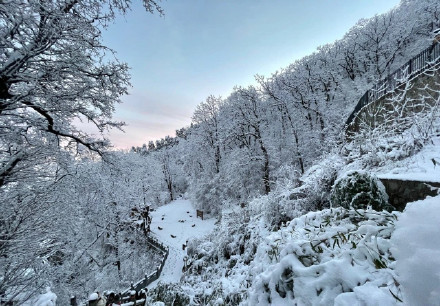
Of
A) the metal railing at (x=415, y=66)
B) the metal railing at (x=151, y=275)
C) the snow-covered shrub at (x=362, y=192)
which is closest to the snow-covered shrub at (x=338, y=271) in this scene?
the snow-covered shrub at (x=362, y=192)

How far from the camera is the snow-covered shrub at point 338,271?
4.73ft

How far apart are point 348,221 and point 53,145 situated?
689cm

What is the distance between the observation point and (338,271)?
66.6 inches

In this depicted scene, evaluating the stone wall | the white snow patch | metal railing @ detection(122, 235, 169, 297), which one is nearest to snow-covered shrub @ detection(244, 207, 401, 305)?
the white snow patch

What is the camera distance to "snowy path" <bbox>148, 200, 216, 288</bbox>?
643 inches

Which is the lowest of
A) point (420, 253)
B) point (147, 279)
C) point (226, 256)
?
point (147, 279)

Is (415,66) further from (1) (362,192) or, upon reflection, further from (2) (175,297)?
(2) (175,297)

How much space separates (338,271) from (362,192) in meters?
2.99

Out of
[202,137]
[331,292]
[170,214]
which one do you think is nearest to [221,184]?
[202,137]

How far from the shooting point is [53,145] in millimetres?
5801

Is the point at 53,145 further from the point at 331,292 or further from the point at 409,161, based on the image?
the point at 409,161

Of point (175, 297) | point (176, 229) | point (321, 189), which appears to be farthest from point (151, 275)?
point (321, 189)

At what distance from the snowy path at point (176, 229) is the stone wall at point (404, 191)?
43.8 feet

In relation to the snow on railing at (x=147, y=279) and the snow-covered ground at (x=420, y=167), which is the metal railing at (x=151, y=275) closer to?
the snow on railing at (x=147, y=279)
